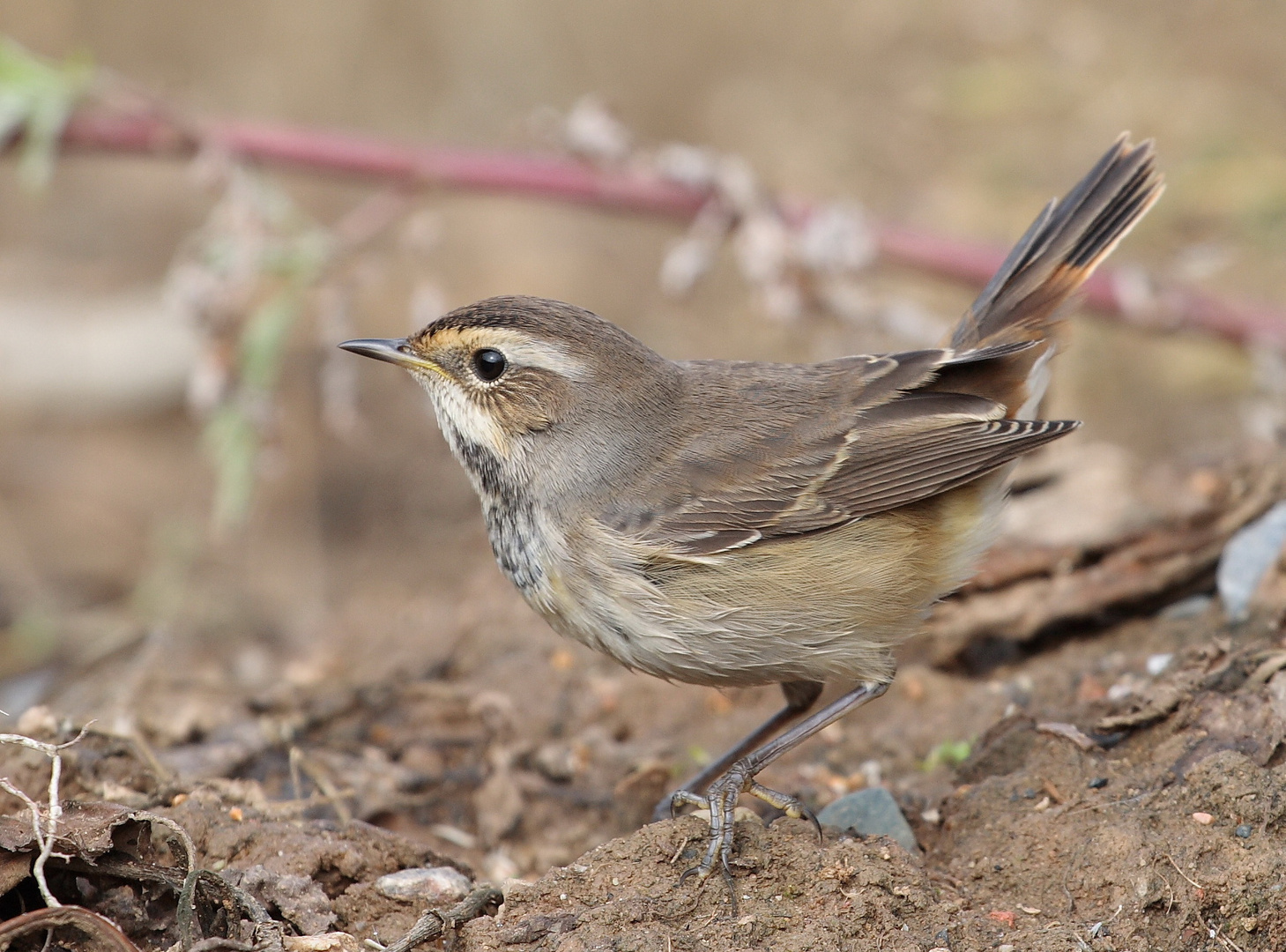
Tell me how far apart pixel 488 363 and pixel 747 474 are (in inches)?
41.5

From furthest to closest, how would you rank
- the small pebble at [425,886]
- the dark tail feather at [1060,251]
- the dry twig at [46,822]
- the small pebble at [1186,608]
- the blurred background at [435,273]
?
the blurred background at [435,273]
the small pebble at [1186,608]
the dark tail feather at [1060,251]
the small pebble at [425,886]
the dry twig at [46,822]

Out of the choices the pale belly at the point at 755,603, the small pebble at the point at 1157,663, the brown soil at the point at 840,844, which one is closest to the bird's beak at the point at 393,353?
the pale belly at the point at 755,603

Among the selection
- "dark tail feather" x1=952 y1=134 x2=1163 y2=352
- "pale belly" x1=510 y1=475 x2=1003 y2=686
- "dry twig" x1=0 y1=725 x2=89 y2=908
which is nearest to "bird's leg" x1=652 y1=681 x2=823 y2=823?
"pale belly" x1=510 y1=475 x2=1003 y2=686

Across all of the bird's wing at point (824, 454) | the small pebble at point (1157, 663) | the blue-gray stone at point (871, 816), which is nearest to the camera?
the blue-gray stone at point (871, 816)

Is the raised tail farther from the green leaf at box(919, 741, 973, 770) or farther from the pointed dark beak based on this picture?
the pointed dark beak

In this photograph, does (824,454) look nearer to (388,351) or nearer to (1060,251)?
(1060,251)

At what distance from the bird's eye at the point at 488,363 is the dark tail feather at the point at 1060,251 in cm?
191

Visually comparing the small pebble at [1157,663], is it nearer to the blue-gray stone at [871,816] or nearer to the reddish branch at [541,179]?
the blue-gray stone at [871,816]

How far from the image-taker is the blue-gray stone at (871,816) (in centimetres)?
432

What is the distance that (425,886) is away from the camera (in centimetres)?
A: 402

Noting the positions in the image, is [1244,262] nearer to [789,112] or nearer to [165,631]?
[789,112]

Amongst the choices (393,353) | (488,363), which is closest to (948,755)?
(488,363)

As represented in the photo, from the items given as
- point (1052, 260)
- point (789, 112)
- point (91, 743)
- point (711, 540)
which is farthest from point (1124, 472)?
point (789, 112)

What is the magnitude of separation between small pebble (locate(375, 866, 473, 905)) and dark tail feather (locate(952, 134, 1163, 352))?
295 centimetres
